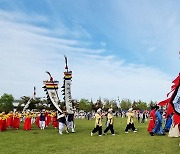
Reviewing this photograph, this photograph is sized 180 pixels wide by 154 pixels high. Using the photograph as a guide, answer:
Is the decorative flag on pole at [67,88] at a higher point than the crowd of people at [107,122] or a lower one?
higher

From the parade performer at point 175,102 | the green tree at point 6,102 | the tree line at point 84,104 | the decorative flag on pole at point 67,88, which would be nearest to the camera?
the parade performer at point 175,102

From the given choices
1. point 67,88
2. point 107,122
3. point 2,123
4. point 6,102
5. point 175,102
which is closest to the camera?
point 175,102

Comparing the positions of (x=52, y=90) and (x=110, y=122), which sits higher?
(x=52, y=90)

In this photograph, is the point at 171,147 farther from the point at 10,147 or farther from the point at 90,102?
the point at 90,102

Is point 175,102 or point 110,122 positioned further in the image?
point 110,122

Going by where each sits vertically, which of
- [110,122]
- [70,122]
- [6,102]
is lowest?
[110,122]

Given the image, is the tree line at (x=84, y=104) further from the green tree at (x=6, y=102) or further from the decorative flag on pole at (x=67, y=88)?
the decorative flag on pole at (x=67, y=88)

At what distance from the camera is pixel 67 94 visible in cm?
2091

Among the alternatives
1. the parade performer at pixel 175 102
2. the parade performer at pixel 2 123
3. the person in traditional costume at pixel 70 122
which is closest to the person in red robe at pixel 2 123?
the parade performer at pixel 2 123

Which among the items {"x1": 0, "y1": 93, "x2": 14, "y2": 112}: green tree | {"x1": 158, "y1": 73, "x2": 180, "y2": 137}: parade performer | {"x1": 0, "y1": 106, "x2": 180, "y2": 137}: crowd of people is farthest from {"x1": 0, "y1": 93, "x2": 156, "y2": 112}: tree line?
{"x1": 158, "y1": 73, "x2": 180, "y2": 137}: parade performer

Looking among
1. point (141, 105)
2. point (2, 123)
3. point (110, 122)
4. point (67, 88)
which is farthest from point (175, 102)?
point (141, 105)

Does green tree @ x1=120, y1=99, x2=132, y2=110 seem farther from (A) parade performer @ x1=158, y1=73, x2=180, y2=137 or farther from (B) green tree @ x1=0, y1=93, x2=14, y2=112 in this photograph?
(A) parade performer @ x1=158, y1=73, x2=180, y2=137

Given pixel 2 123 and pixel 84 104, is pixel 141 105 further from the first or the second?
pixel 2 123

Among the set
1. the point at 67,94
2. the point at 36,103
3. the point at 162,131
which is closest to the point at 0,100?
the point at 36,103
